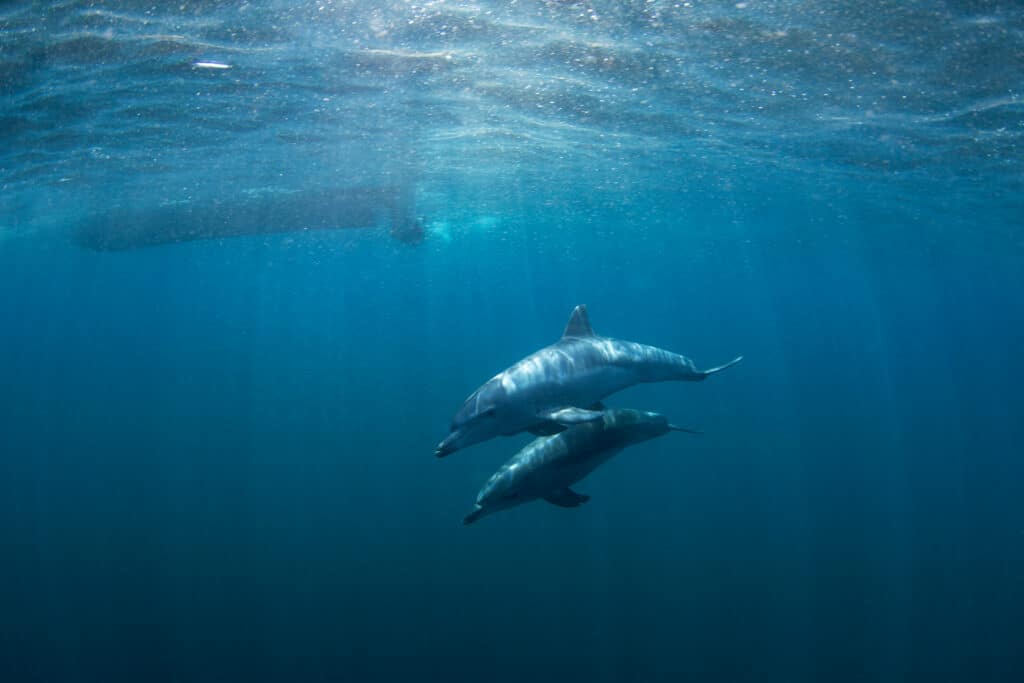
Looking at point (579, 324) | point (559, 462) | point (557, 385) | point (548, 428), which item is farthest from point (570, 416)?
point (579, 324)

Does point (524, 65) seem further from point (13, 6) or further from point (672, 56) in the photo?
point (13, 6)

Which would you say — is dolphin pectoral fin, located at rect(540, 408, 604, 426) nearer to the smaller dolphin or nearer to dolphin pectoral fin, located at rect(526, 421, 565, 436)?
dolphin pectoral fin, located at rect(526, 421, 565, 436)

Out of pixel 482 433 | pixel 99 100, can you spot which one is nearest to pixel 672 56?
pixel 482 433

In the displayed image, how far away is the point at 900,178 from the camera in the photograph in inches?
842

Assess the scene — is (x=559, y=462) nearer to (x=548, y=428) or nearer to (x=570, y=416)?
(x=548, y=428)

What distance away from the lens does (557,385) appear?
6.60m

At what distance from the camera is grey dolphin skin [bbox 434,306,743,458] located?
6102 millimetres

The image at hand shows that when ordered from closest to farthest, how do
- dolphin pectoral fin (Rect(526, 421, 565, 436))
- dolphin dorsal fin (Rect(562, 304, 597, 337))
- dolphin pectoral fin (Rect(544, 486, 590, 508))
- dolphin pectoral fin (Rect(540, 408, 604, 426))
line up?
dolphin pectoral fin (Rect(540, 408, 604, 426)) → dolphin pectoral fin (Rect(526, 421, 565, 436)) → dolphin pectoral fin (Rect(544, 486, 590, 508)) → dolphin dorsal fin (Rect(562, 304, 597, 337))

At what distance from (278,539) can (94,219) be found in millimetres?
19539

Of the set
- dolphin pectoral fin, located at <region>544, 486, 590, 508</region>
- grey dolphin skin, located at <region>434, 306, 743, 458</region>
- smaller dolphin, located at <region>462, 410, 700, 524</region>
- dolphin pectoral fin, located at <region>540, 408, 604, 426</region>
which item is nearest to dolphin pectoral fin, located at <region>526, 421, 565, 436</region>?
grey dolphin skin, located at <region>434, 306, 743, 458</region>

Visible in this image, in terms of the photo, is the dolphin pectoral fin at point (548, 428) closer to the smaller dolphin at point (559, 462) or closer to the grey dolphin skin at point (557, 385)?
the grey dolphin skin at point (557, 385)

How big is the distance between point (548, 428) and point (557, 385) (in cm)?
48

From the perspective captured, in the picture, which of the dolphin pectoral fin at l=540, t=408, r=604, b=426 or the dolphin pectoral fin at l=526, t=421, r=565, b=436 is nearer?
the dolphin pectoral fin at l=540, t=408, r=604, b=426

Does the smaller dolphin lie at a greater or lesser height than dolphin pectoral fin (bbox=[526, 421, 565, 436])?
lesser
